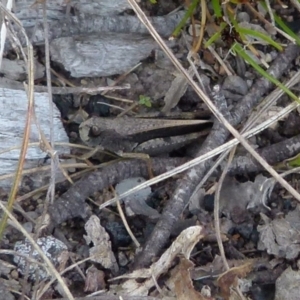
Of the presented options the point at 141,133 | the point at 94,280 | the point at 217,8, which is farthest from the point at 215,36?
Answer: the point at 94,280

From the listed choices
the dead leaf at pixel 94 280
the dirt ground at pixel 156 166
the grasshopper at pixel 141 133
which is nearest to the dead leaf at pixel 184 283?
the dirt ground at pixel 156 166

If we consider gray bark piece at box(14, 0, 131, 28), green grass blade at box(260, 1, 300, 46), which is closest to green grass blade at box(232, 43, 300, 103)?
green grass blade at box(260, 1, 300, 46)

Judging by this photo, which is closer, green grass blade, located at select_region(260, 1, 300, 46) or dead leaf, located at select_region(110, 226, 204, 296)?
dead leaf, located at select_region(110, 226, 204, 296)

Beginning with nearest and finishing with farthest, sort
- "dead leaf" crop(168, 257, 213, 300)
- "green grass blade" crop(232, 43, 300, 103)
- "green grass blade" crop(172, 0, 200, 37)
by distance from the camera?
"dead leaf" crop(168, 257, 213, 300)
"green grass blade" crop(232, 43, 300, 103)
"green grass blade" crop(172, 0, 200, 37)

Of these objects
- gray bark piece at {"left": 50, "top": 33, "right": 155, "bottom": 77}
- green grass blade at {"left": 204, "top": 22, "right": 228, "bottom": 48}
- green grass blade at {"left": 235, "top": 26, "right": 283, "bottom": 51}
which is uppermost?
green grass blade at {"left": 235, "top": 26, "right": 283, "bottom": 51}

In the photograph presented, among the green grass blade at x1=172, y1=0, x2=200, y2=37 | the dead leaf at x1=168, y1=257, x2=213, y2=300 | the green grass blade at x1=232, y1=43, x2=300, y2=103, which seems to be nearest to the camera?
the dead leaf at x1=168, y1=257, x2=213, y2=300

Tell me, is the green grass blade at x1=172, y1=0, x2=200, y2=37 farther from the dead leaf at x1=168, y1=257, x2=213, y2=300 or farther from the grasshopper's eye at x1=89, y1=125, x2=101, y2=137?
the dead leaf at x1=168, y1=257, x2=213, y2=300

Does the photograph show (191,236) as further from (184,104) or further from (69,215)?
(184,104)
